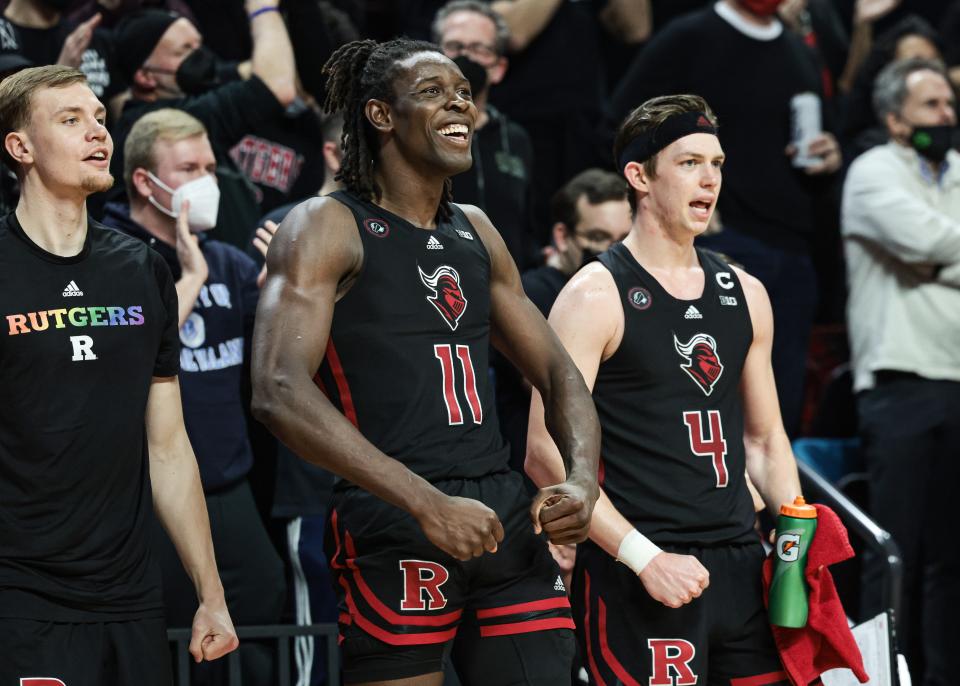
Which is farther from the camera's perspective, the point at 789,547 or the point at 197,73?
the point at 197,73

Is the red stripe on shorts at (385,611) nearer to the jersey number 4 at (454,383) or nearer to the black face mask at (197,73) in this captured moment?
the jersey number 4 at (454,383)

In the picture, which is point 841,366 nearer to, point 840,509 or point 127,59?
point 840,509

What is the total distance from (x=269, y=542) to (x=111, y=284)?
1579 mm

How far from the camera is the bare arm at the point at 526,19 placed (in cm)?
714

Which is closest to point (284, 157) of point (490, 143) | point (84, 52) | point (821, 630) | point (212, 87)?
point (212, 87)

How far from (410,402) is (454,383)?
131 millimetres

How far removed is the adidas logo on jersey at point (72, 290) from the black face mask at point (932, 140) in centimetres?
424


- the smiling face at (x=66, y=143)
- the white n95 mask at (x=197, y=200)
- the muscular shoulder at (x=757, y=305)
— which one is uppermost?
the smiling face at (x=66, y=143)

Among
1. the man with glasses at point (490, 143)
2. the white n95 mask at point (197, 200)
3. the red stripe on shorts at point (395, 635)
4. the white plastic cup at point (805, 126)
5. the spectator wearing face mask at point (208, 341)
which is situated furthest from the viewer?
the white plastic cup at point (805, 126)

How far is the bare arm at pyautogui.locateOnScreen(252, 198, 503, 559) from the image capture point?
120 inches

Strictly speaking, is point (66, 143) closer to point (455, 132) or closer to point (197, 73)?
point (455, 132)

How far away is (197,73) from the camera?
5.64 meters

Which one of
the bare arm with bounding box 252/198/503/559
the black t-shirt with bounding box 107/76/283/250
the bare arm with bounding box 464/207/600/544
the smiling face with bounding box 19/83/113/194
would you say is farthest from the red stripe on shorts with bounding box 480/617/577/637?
the black t-shirt with bounding box 107/76/283/250

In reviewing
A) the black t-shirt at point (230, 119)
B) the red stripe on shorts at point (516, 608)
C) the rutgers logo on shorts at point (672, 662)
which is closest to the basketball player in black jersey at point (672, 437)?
the rutgers logo on shorts at point (672, 662)
